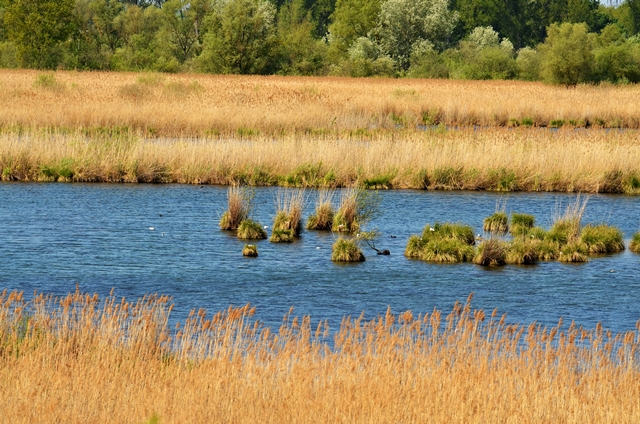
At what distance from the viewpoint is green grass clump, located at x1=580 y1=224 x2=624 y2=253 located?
23.1m

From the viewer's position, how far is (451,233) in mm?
23047

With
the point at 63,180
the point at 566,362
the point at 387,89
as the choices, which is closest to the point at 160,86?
the point at 387,89

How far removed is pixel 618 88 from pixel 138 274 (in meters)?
50.5

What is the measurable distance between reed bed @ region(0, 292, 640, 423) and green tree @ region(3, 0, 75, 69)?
230 feet

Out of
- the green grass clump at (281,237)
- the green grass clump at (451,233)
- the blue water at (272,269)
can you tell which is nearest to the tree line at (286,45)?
the blue water at (272,269)

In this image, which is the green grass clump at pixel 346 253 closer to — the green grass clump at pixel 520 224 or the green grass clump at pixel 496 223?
the green grass clump at pixel 520 224

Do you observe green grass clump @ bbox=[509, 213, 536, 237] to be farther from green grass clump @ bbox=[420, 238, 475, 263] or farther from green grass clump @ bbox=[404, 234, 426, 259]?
green grass clump @ bbox=[404, 234, 426, 259]

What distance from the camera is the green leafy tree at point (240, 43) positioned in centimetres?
7838

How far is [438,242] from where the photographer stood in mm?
22156

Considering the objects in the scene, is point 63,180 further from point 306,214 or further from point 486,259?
point 486,259

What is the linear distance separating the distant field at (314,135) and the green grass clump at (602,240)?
833 cm

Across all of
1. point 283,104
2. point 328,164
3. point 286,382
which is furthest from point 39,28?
point 286,382

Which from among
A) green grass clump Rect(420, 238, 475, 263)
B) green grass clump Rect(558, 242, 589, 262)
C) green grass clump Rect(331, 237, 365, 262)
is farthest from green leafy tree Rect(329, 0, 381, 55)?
green grass clump Rect(331, 237, 365, 262)

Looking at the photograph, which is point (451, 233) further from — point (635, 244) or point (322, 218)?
point (635, 244)
